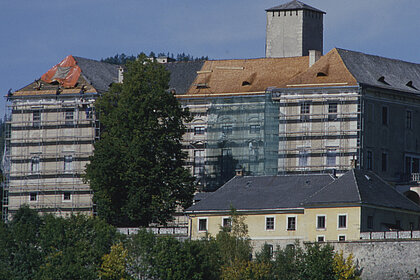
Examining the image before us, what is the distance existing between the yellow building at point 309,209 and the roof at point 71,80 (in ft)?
76.6

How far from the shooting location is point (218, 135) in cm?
10750

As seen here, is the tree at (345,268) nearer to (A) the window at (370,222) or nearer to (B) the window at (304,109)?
(A) the window at (370,222)

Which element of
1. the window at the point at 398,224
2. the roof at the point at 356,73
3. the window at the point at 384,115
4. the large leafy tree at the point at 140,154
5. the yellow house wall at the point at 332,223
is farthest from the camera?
the window at the point at 384,115

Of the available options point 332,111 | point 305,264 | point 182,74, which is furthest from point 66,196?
point 305,264

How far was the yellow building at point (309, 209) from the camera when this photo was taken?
85000mm

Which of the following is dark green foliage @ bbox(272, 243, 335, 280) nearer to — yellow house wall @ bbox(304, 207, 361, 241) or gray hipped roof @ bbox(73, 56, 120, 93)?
yellow house wall @ bbox(304, 207, 361, 241)

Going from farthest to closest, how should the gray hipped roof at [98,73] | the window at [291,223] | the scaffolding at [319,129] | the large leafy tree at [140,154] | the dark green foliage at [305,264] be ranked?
1. the gray hipped roof at [98,73]
2. the scaffolding at [319,129]
3. the large leafy tree at [140,154]
4. the window at [291,223]
5. the dark green foliage at [305,264]

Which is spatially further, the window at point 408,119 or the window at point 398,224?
the window at point 408,119

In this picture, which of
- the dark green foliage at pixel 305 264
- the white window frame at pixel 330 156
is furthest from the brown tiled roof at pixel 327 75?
the dark green foliage at pixel 305 264

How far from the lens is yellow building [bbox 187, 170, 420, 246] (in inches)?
3346

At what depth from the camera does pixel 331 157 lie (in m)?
103

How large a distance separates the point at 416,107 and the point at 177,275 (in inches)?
1284

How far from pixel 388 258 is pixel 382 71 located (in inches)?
1185

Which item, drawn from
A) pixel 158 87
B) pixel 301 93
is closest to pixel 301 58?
pixel 301 93
